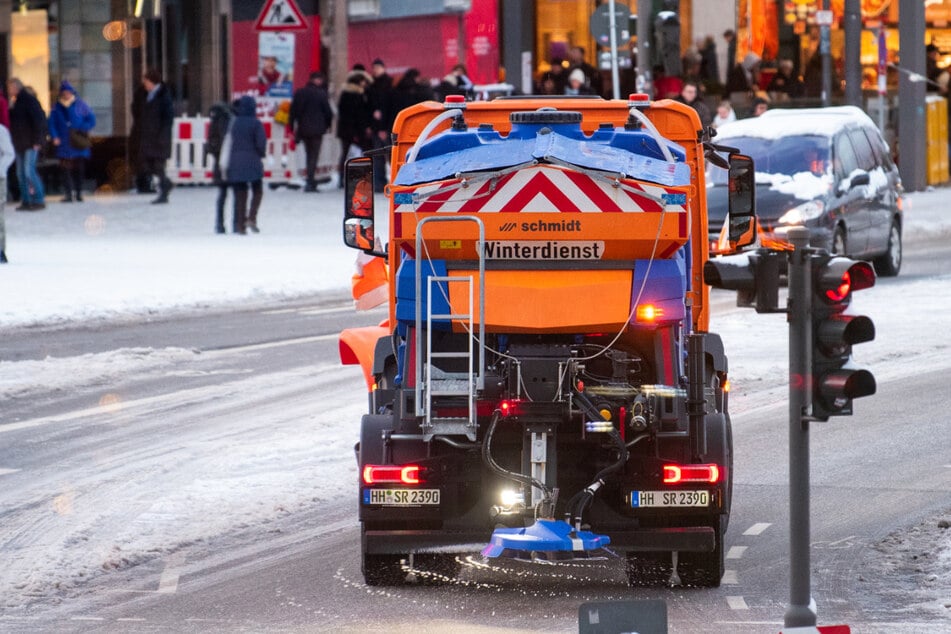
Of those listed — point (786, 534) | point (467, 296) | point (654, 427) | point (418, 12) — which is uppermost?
point (418, 12)

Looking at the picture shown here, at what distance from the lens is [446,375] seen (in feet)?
27.0

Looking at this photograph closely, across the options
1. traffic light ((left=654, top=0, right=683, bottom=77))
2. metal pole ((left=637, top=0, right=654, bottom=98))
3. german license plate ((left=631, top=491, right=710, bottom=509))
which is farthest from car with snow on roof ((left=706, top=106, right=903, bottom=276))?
german license plate ((left=631, top=491, right=710, bottom=509))

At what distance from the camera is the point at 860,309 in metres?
18.8

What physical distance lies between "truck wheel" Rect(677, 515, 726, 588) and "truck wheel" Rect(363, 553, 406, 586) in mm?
1181

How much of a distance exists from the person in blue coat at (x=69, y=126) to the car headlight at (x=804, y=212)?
12789 millimetres

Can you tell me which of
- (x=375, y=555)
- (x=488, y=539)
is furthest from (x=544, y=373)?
(x=375, y=555)

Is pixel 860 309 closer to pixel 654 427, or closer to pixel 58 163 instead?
pixel 654 427

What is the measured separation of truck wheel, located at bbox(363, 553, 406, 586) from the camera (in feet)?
27.6

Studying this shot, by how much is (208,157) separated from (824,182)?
13.5 m

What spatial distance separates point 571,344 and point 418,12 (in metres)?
30.9

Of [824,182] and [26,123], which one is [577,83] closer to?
[26,123]

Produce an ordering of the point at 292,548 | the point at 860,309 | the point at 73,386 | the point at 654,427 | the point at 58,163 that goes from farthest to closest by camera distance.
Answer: the point at 58,163, the point at 860,309, the point at 73,386, the point at 292,548, the point at 654,427

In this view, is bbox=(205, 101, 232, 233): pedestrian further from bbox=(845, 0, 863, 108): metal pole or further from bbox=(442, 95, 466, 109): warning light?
bbox=(442, 95, 466, 109): warning light

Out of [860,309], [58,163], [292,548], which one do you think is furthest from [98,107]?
[292,548]
